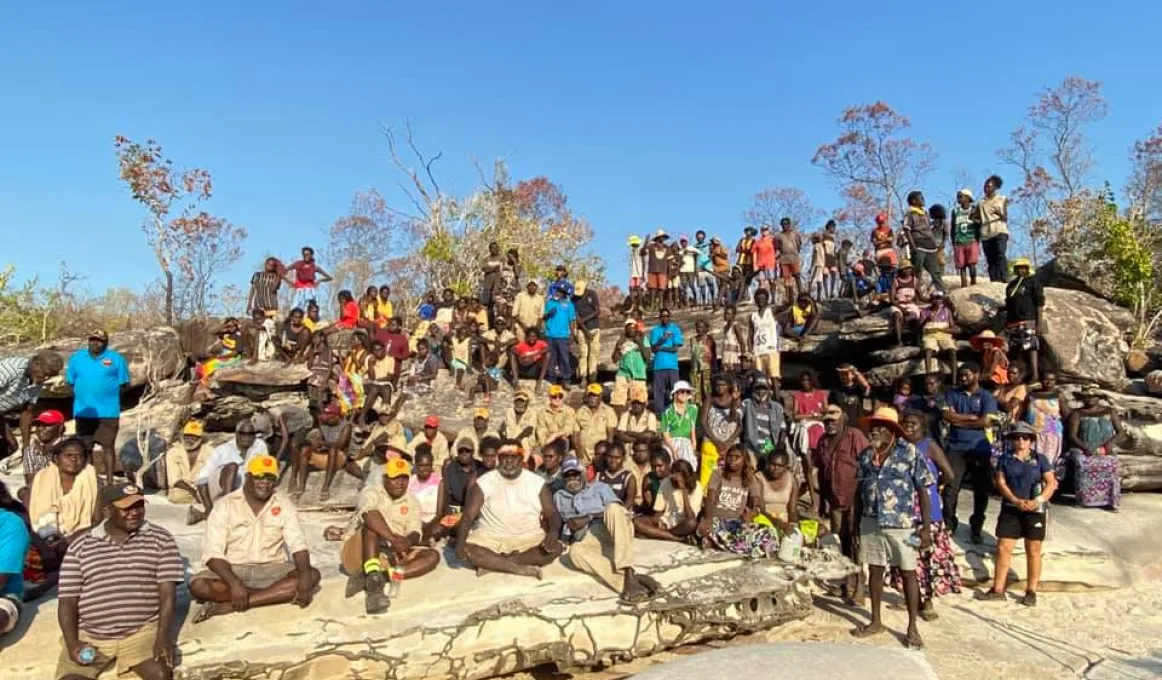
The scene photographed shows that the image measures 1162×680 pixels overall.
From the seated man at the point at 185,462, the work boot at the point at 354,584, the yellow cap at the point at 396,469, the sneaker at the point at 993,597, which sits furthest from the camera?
the seated man at the point at 185,462

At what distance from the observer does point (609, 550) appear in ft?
22.5

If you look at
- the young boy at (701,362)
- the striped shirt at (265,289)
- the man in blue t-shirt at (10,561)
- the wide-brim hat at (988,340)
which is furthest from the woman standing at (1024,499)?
the striped shirt at (265,289)

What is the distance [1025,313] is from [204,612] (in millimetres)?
11157

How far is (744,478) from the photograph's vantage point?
7.75 m

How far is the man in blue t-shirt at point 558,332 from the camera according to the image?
13.0m

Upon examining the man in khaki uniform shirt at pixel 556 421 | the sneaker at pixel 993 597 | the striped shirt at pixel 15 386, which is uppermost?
the striped shirt at pixel 15 386

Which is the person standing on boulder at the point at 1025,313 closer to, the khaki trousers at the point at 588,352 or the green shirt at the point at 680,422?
the green shirt at the point at 680,422

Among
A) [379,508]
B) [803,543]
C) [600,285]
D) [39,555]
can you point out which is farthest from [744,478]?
[600,285]

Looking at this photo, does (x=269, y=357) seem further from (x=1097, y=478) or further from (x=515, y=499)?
(x=1097, y=478)

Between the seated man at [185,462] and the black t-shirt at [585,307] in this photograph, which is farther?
the black t-shirt at [585,307]

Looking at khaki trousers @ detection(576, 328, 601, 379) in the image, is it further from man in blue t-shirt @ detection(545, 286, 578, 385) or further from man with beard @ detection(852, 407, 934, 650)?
man with beard @ detection(852, 407, 934, 650)

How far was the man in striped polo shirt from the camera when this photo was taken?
5.02 meters

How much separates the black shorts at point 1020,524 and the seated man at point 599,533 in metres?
3.61

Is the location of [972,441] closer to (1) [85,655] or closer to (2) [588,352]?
(2) [588,352]
